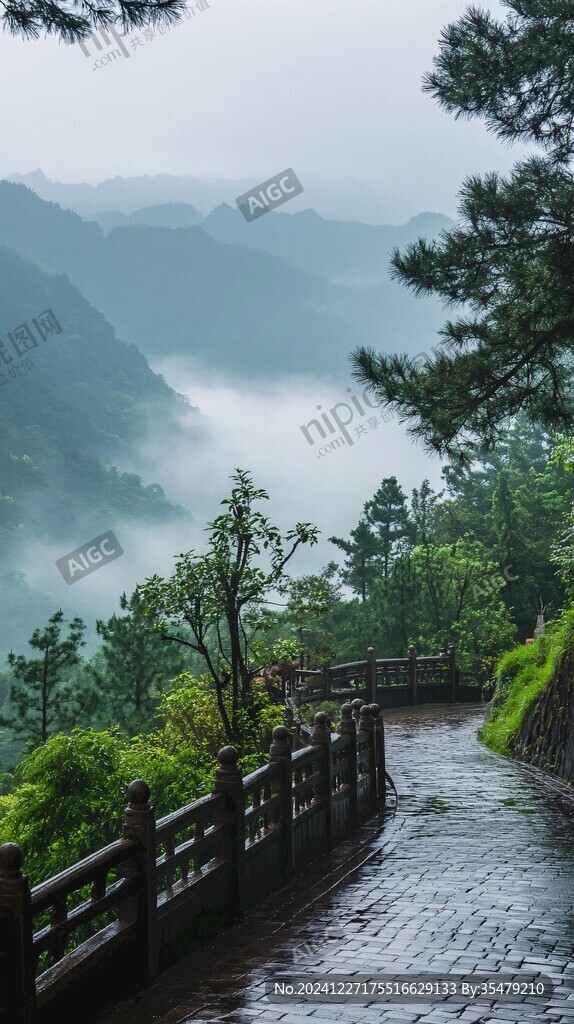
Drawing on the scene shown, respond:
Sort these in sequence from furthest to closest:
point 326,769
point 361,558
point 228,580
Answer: point 361,558, point 228,580, point 326,769

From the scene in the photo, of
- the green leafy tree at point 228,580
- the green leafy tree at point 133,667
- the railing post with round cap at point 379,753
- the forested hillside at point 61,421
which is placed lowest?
the railing post with round cap at point 379,753

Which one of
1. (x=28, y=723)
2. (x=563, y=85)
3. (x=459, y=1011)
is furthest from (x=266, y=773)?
(x=28, y=723)

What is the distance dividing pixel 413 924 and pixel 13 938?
10.9 feet

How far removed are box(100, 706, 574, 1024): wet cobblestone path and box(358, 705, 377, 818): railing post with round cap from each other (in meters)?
0.31

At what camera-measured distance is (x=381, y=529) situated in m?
49.0

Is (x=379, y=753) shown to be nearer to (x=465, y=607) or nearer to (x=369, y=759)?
(x=369, y=759)

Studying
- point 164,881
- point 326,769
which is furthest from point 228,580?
point 164,881

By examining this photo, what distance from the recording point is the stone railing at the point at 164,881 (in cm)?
441

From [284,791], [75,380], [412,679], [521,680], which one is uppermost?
[75,380]

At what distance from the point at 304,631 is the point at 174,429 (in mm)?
120452

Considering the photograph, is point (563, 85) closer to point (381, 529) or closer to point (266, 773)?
point (266, 773)

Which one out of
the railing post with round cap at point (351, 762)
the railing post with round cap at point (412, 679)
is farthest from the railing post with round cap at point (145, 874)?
the railing post with round cap at point (412, 679)

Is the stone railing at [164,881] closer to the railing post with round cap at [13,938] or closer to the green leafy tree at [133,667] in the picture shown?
the railing post with round cap at [13,938]

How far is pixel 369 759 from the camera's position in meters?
11.1
